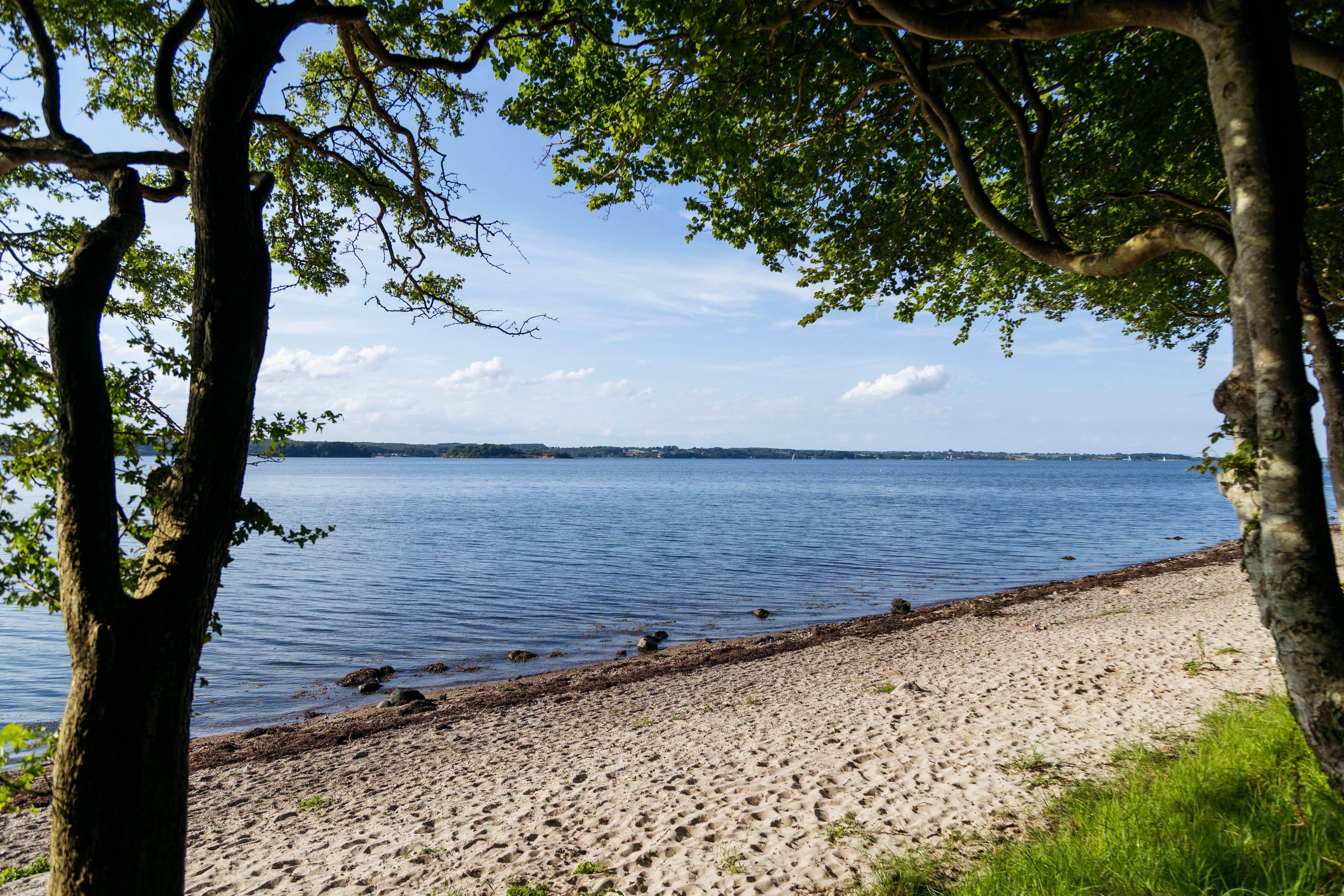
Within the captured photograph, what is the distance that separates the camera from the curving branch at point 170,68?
171 inches

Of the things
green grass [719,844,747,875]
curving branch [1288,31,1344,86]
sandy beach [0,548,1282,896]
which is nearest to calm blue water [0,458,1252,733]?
sandy beach [0,548,1282,896]

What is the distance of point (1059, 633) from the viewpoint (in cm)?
1570

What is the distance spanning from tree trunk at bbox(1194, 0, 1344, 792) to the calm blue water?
15.8 meters

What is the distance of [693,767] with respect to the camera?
8.89 m

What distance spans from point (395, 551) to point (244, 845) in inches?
1229

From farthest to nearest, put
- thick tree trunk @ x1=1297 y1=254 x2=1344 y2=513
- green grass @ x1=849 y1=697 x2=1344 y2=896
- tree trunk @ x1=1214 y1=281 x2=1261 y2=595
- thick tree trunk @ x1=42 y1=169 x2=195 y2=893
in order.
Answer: thick tree trunk @ x1=1297 y1=254 x2=1344 y2=513
green grass @ x1=849 y1=697 x2=1344 y2=896
tree trunk @ x1=1214 y1=281 x2=1261 y2=595
thick tree trunk @ x1=42 y1=169 x2=195 y2=893

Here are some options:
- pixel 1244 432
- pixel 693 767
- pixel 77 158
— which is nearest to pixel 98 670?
pixel 77 158

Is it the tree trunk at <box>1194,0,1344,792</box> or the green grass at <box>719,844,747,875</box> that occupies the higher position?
the tree trunk at <box>1194,0,1344,792</box>

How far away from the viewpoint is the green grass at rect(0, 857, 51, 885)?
7.07 meters

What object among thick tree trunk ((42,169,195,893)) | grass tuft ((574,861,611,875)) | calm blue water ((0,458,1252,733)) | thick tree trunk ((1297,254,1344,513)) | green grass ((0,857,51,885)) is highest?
thick tree trunk ((1297,254,1344,513))

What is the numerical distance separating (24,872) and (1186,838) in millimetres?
10944

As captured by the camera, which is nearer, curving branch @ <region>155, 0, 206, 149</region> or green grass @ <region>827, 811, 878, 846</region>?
curving branch @ <region>155, 0, 206, 149</region>

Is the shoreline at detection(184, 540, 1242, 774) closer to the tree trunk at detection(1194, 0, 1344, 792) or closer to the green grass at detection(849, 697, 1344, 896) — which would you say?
the green grass at detection(849, 697, 1344, 896)

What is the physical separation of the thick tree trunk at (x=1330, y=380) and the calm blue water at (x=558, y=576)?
1395cm
